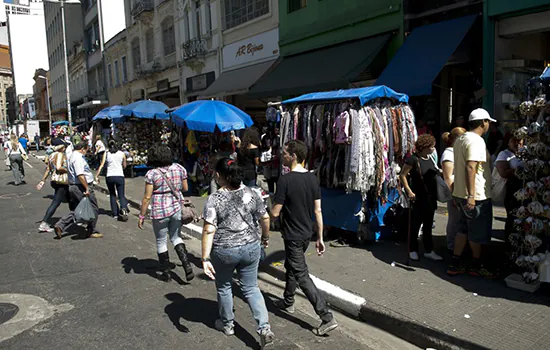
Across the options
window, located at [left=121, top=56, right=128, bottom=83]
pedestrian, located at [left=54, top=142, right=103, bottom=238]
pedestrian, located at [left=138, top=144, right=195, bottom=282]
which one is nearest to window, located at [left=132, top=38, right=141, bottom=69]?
window, located at [left=121, top=56, right=128, bottom=83]

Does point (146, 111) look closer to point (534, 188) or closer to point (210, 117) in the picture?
point (210, 117)

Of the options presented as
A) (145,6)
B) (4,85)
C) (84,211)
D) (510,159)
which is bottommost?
(84,211)

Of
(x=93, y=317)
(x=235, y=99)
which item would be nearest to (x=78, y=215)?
(x=93, y=317)

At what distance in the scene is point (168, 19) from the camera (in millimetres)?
23641

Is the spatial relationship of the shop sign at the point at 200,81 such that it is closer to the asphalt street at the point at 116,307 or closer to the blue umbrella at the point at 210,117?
the blue umbrella at the point at 210,117

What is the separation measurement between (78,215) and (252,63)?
11.2 m

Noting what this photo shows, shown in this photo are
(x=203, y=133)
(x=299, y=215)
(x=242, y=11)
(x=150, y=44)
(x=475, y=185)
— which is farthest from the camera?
(x=150, y=44)

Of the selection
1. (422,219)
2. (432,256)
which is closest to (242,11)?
(422,219)

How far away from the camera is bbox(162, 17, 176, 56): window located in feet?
77.0

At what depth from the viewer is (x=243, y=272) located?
382cm

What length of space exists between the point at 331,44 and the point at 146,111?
6.66 m

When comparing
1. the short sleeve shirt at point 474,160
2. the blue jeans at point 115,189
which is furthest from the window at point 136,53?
the short sleeve shirt at point 474,160

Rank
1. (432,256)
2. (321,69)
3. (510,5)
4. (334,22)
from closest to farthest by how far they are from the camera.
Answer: (432,256) < (510,5) < (321,69) < (334,22)

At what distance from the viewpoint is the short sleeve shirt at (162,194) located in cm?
534
